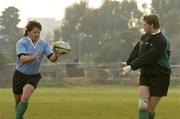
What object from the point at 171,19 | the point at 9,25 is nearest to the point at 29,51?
the point at 9,25

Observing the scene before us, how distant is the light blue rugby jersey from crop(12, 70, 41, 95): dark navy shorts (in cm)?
7

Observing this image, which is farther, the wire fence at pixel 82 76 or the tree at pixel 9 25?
the tree at pixel 9 25

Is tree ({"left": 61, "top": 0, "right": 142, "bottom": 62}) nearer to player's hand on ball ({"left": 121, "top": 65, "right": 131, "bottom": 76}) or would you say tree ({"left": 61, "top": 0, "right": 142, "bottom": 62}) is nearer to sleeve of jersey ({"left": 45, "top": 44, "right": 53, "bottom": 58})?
sleeve of jersey ({"left": 45, "top": 44, "right": 53, "bottom": 58})

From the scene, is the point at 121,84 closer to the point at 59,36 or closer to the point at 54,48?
the point at 54,48

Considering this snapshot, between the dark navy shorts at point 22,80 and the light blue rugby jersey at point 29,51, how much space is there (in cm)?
7

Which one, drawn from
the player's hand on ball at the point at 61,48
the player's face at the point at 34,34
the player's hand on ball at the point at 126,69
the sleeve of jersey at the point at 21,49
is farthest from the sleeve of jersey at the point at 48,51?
the player's hand on ball at the point at 126,69

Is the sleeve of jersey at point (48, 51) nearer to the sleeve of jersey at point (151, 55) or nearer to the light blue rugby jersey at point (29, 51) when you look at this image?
the light blue rugby jersey at point (29, 51)

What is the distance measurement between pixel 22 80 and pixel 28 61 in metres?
0.61

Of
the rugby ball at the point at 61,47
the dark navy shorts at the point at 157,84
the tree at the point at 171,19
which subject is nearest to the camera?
the dark navy shorts at the point at 157,84

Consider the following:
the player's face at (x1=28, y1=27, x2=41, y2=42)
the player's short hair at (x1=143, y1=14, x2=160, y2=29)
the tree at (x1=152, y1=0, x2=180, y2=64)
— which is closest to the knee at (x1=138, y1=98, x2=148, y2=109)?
the player's short hair at (x1=143, y1=14, x2=160, y2=29)

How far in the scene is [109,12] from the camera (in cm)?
10962

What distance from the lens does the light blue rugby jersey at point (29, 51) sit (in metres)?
11.4

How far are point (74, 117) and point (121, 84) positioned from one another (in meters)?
43.5

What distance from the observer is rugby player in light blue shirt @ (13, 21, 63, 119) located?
1118 centimetres
